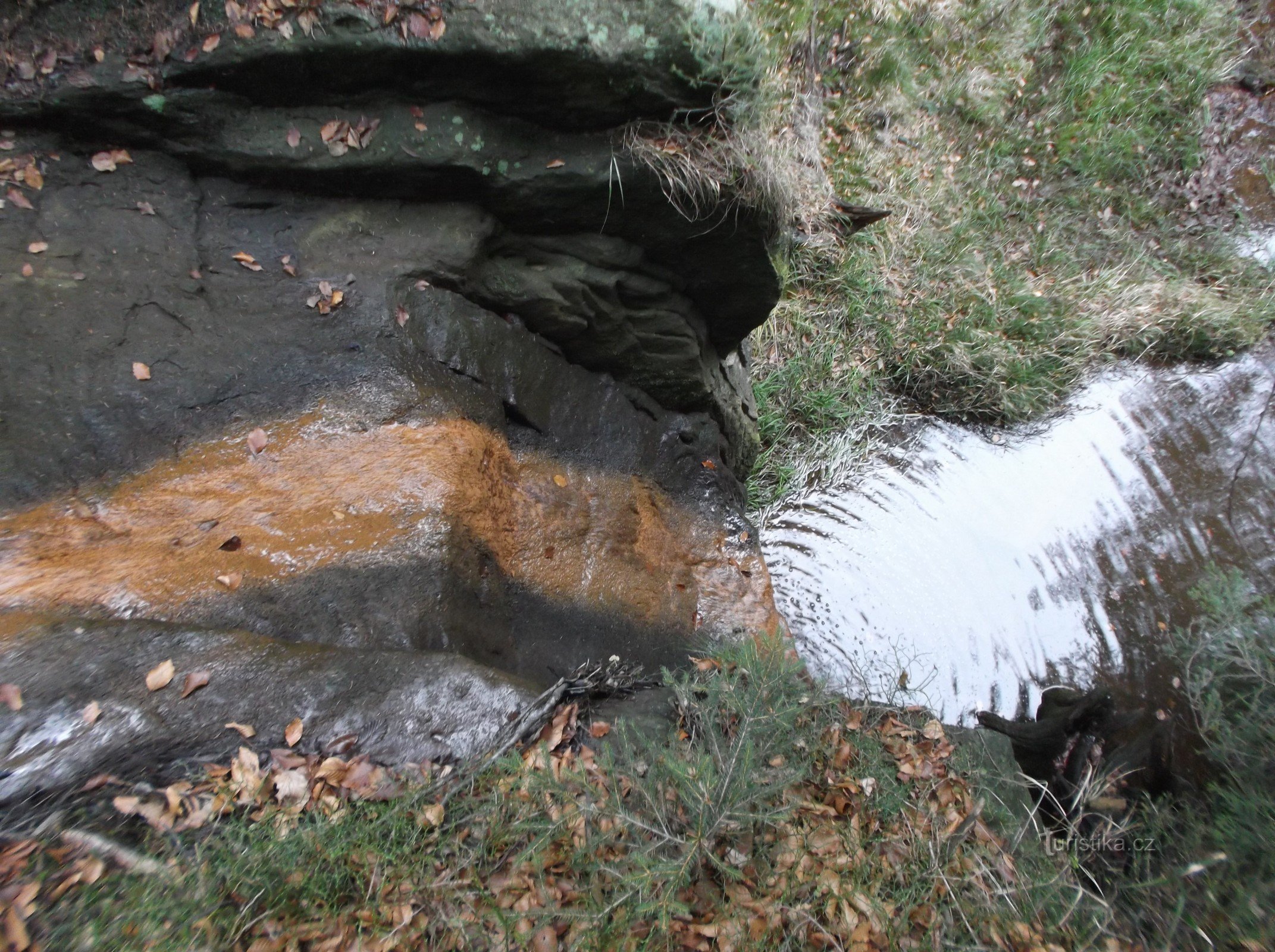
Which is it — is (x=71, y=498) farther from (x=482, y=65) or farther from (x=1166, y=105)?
(x=1166, y=105)

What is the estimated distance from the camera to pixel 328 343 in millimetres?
3127

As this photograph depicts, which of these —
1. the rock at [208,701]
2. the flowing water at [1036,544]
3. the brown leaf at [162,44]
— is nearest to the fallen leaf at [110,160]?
the brown leaf at [162,44]

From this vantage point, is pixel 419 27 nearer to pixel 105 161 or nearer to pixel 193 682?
pixel 105 161

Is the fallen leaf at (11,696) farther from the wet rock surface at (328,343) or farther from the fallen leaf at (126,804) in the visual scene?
the fallen leaf at (126,804)

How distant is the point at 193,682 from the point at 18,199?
2.21 meters

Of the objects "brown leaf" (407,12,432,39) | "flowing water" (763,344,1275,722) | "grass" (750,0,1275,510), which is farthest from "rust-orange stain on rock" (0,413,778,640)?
"grass" (750,0,1275,510)

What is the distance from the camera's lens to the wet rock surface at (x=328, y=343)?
2420 millimetres

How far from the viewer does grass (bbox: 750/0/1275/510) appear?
20.6ft

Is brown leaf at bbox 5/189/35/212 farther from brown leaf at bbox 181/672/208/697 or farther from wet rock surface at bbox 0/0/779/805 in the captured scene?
brown leaf at bbox 181/672/208/697

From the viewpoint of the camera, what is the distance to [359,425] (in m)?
3.04

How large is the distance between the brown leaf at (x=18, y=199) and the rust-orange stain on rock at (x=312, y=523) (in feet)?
4.03

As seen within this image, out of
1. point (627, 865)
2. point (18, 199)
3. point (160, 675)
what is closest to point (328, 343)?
point (18, 199)

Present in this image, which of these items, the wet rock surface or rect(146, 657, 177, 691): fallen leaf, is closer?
rect(146, 657, 177, 691): fallen leaf

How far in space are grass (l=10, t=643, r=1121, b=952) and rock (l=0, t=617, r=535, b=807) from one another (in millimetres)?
159
